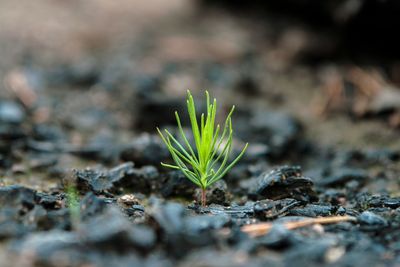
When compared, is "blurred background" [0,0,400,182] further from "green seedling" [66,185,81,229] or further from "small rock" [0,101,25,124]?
"green seedling" [66,185,81,229]

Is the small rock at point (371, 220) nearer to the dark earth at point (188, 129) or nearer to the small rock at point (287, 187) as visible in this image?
the dark earth at point (188, 129)

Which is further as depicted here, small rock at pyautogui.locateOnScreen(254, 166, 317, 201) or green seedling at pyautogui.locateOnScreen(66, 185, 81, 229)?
small rock at pyautogui.locateOnScreen(254, 166, 317, 201)

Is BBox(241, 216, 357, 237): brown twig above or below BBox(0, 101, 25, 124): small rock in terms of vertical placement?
below

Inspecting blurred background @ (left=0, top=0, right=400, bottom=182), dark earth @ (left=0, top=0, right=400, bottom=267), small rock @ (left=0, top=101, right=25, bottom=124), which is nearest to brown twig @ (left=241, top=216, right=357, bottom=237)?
dark earth @ (left=0, top=0, right=400, bottom=267)

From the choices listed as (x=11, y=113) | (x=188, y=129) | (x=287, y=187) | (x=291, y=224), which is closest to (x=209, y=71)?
(x=188, y=129)

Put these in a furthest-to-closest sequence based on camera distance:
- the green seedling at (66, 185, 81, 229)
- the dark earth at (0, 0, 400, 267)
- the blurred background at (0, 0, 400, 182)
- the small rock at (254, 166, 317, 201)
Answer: the blurred background at (0, 0, 400, 182)
the small rock at (254, 166, 317, 201)
the green seedling at (66, 185, 81, 229)
the dark earth at (0, 0, 400, 267)

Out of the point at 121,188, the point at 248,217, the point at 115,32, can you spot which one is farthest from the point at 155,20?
the point at 248,217

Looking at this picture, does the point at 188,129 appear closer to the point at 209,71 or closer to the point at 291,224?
the point at 209,71

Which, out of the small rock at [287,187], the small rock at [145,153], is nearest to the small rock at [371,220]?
the small rock at [287,187]
